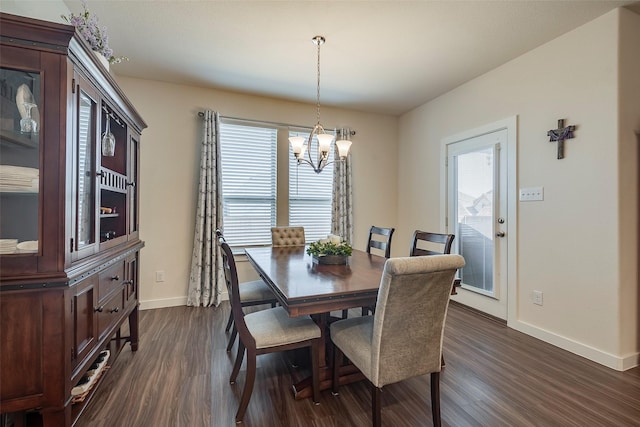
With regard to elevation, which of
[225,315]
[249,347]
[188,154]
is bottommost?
[225,315]

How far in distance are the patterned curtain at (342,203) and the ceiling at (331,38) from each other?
117cm

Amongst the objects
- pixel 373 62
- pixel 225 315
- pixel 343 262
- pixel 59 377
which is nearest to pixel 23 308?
pixel 59 377

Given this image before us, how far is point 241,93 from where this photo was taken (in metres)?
3.81

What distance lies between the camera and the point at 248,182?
3.89m

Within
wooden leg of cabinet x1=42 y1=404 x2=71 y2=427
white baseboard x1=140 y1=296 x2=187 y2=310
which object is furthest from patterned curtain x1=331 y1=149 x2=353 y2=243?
wooden leg of cabinet x1=42 y1=404 x2=71 y2=427

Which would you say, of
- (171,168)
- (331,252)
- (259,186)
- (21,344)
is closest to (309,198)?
(259,186)

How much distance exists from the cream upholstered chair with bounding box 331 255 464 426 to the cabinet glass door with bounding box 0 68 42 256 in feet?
4.86

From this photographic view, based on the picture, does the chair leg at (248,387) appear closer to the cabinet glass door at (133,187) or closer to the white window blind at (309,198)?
the cabinet glass door at (133,187)

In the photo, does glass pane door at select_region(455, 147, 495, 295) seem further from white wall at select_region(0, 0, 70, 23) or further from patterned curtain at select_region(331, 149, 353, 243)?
white wall at select_region(0, 0, 70, 23)

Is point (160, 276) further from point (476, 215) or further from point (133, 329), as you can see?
point (476, 215)

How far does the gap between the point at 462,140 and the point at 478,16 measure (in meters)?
1.56

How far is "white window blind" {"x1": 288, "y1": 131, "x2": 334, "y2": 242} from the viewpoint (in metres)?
4.14

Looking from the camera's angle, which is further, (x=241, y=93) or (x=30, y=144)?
(x=241, y=93)

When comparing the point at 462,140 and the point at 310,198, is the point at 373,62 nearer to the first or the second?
the point at 462,140
